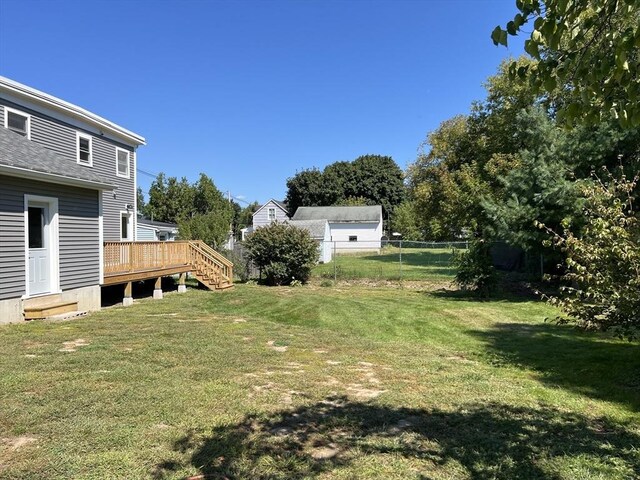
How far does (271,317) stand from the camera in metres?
10.9

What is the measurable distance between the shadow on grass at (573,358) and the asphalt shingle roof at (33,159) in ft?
32.3

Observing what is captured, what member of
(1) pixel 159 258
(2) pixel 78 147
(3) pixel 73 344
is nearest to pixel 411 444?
(3) pixel 73 344

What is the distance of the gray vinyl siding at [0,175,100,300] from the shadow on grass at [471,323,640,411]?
9488 millimetres

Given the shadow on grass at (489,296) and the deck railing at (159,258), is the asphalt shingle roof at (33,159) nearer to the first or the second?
the deck railing at (159,258)


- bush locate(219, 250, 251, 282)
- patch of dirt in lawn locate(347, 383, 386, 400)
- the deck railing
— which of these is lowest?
patch of dirt in lawn locate(347, 383, 386, 400)

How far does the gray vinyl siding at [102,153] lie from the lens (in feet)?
47.6

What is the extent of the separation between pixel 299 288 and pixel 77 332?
9.36 m

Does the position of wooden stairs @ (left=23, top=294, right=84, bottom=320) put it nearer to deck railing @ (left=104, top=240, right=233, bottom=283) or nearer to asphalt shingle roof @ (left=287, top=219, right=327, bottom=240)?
deck railing @ (left=104, top=240, right=233, bottom=283)

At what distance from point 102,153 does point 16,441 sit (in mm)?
16632

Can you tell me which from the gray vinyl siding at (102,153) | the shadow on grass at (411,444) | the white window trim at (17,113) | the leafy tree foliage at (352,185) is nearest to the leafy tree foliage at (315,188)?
the leafy tree foliage at (352,185)

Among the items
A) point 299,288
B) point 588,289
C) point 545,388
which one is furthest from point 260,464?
point 299,288

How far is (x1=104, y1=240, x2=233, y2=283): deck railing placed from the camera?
12.7m

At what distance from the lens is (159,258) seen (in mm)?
14367

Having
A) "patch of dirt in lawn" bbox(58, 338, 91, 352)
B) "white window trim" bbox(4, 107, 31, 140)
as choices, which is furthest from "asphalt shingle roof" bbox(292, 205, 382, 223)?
"patch of dirt in lawn" bbox(58, 338, 91, 352)
